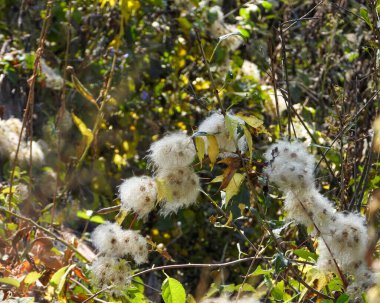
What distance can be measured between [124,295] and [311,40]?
285 centimetres

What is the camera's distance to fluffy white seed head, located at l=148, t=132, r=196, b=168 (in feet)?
5.42

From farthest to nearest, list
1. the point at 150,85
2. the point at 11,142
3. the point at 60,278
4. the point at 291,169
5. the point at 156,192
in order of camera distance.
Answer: the point at 150,85 → the point at 11,142 → the point at 60,278 → the point at 156,192 → the point at 291,169

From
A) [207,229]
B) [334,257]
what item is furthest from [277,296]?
[207,229]

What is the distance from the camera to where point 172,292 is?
1.76 metres

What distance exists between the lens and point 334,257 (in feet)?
5.45

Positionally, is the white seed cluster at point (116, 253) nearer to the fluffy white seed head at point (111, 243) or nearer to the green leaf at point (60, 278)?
the fluffy white seed head at point (111, 243)

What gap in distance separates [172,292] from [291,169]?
1.29 ft

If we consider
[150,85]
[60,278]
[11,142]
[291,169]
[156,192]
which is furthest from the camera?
[150,85]

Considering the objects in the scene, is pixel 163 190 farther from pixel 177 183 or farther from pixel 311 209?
pixel 311 209

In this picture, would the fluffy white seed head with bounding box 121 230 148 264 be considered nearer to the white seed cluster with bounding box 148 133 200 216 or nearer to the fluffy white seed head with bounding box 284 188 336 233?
the white seed cluster with bounding box 148 133 200 216

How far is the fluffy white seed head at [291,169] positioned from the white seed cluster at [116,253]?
0.36 m

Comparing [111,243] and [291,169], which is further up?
[291,169]

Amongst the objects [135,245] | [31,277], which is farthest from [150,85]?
[135,245]

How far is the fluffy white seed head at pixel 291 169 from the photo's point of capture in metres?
1.60
